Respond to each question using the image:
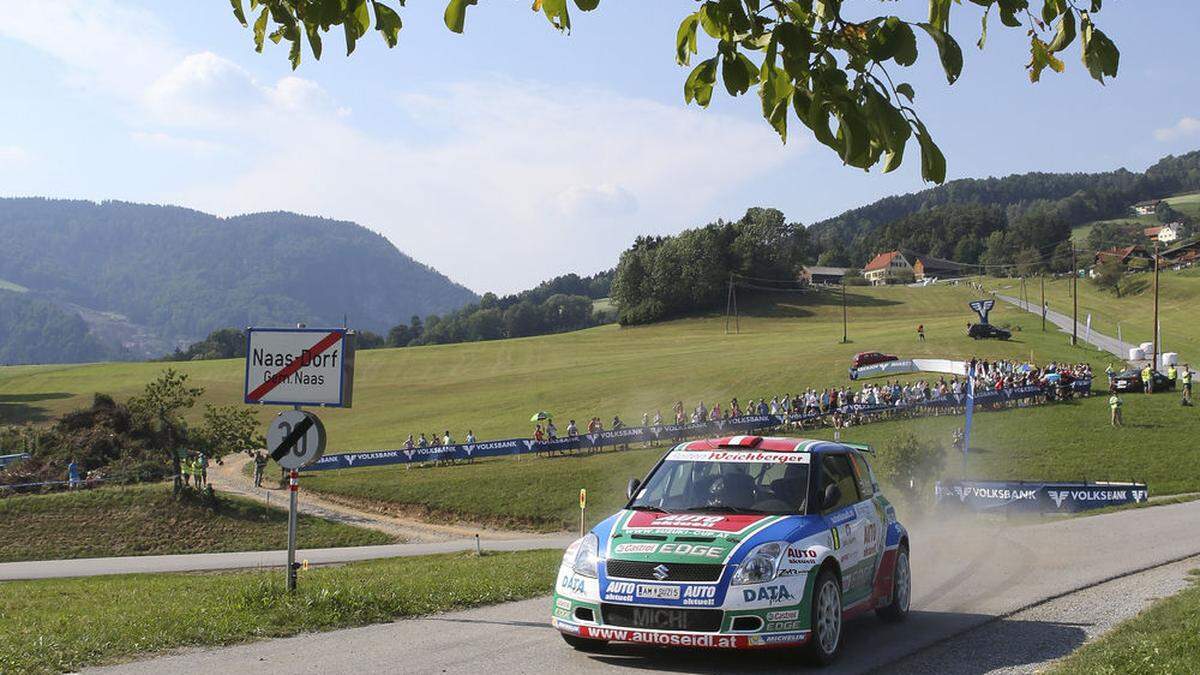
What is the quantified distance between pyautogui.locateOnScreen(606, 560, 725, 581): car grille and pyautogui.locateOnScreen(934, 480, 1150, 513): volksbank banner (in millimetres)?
22381

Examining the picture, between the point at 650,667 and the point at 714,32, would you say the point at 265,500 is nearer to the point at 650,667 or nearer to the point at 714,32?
the point at 650,667

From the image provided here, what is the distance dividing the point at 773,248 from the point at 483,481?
9986cm

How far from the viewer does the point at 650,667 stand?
8125 millimetres

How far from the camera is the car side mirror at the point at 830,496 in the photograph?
358 inches

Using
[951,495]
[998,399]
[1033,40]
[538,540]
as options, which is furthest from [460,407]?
[1033,40]

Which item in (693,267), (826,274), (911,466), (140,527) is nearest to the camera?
(911,466)

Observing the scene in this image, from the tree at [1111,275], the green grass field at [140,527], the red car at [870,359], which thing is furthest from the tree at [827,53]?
the tree at [1111,275]

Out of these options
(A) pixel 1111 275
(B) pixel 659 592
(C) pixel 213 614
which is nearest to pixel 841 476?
(B) pixel 659 592

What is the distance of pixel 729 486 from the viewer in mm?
9352

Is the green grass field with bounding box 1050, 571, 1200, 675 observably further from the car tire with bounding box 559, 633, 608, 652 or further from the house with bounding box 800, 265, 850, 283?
the house with bounding box 800, 265, 850, 283

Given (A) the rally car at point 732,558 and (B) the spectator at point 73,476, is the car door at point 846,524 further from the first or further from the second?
(B) the spectator at point 73,476

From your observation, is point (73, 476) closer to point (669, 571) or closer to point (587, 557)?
point (587, 557)

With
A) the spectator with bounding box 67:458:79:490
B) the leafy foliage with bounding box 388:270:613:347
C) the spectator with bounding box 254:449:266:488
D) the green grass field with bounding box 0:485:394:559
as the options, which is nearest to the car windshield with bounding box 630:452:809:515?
the green grass field with bounding box 0:485:394:559

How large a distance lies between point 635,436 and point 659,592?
38761 millimetres
